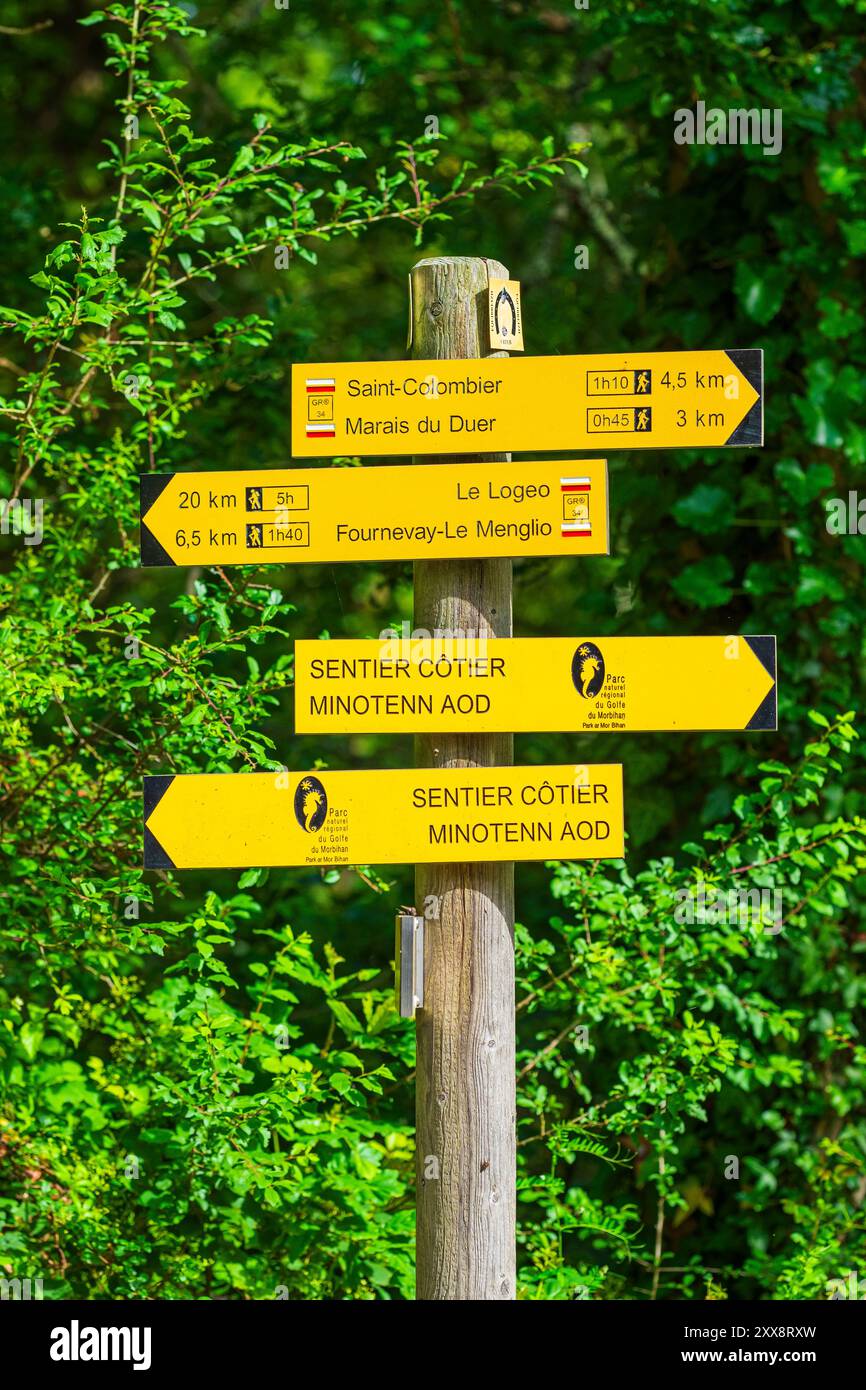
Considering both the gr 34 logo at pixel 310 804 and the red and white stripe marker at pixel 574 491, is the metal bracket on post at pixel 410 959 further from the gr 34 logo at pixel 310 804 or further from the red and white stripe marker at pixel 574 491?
the red and white stripe marker at pixel 574 491

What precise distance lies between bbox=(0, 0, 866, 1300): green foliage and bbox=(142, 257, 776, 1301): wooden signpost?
0.39 metres

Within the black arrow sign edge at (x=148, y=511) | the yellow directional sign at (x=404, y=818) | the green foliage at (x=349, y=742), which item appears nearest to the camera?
the yellow directional sign at (x=404, y=818)

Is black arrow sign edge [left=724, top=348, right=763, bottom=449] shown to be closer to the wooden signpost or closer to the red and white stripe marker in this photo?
the wooden signpost

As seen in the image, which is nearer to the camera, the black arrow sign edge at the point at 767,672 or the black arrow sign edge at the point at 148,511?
the black arrow sign edge at the point at 767,672

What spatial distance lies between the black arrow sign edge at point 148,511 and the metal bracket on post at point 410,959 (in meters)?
0.78

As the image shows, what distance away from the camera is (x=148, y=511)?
8.59ft

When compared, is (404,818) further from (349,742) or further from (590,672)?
(349,742)

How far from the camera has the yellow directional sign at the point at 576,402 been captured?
2.52 meters

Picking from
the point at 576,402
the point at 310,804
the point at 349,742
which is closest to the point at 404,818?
the point at 310,804

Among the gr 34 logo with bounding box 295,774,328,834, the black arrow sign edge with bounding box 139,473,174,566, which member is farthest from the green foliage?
the gr 34 logo with bounding box 295,774,328,834

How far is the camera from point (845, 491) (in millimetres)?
4094

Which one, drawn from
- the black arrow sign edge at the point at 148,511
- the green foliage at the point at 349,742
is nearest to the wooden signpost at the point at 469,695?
the black arrow sign edge at the point at 148,511

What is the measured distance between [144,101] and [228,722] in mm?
1368

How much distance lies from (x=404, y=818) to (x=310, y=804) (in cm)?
17
